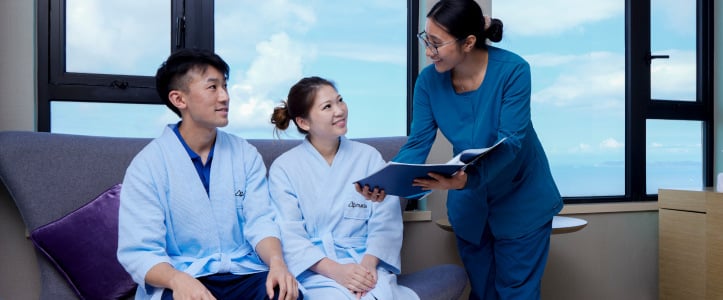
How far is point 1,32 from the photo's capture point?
2033mm

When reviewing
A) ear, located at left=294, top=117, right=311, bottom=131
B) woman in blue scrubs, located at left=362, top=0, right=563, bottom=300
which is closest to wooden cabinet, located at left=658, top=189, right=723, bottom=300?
woman in blue scrubs, located at left=362, top=0, right=563, bottom=300

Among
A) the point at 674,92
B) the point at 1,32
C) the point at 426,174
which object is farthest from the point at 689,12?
the point at 1,32

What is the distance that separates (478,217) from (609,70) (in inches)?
69.3

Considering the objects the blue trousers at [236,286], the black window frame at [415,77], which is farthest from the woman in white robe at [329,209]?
the black window frame at [415,77]

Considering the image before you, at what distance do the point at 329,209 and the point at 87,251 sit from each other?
2.49 ft

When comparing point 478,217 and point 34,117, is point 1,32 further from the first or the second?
point 478,217

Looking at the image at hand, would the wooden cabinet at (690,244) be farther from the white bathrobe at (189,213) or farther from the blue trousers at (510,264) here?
the white bathrobe at (189,213)

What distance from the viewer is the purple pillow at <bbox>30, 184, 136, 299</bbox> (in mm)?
1741

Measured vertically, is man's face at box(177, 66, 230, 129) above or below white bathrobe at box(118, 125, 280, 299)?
above

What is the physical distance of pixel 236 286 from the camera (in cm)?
157

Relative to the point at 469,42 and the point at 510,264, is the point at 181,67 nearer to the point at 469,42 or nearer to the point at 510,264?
the point at 469,42

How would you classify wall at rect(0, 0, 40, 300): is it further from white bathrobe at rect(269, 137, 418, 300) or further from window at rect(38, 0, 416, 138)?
white bathrobe at rect(269, 137, 418, 300)

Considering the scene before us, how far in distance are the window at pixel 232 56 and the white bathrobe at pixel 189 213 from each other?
27.4 inches

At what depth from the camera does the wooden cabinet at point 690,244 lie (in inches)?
100
